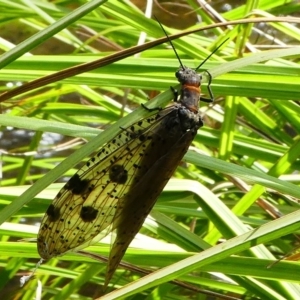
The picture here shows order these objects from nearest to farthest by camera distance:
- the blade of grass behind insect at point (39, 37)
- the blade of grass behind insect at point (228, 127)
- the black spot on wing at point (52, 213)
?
the blade of grass behind insect at point (39, 37) → the black spot on wing at point (52, 213) → the blade of grass behind insect at point (228, 127)

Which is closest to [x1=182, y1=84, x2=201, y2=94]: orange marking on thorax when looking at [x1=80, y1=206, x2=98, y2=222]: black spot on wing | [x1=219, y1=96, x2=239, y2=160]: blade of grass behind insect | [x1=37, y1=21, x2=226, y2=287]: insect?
[x1=37, y1=21, x2=226, y2=287]: insect

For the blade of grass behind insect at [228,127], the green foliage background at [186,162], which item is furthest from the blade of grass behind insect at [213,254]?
the blade of grass behind insect at [228,127]

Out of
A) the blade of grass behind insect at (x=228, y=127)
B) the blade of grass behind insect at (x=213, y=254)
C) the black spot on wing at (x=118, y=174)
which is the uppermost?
the blade of grass behind insect at (x=228, y=127)

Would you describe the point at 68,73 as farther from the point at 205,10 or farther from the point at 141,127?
the point at 205,10

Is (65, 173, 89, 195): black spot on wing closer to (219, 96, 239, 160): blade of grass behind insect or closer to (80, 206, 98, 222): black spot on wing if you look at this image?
(80, 206, 98, 222): black spot on wing

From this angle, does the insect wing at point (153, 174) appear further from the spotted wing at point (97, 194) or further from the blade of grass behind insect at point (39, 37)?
the blade of grass behind insect at point (39, 37)

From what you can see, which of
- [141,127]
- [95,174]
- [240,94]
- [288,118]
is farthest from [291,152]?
[95,174]

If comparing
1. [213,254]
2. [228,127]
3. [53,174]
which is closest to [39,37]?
[53,174]

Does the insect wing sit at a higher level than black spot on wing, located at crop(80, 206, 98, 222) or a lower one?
higher
